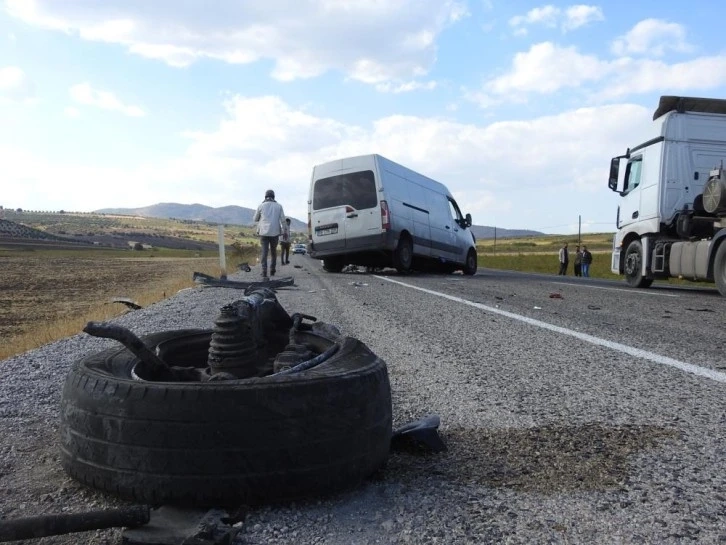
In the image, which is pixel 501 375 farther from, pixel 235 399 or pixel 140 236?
pixel 140 236

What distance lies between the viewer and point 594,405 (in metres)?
2.91

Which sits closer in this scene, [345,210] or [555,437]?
[555,437]

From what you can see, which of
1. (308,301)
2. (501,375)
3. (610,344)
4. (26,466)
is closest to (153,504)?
(26,466)

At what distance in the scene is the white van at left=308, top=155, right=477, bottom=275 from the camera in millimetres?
14961

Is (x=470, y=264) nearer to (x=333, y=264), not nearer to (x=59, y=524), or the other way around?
(x=333, y=264)

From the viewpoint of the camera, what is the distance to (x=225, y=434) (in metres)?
1.77

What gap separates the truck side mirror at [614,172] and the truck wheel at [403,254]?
495 cm

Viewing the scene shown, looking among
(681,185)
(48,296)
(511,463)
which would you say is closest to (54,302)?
(48,296)

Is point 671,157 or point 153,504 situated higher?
point 671,157

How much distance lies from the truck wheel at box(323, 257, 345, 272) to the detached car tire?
14819 millimetres

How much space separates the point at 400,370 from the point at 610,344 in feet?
5.90

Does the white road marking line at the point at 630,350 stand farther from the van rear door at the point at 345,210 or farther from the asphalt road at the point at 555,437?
the van rear door at the point at 345,210

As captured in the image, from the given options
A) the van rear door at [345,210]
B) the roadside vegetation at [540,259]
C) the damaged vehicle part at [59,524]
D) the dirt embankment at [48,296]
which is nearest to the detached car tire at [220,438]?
the damaged vehicle part at [59,524]

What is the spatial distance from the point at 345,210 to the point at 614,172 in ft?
20.5
